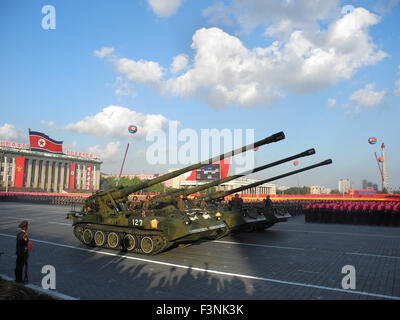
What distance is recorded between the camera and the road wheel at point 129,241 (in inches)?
427

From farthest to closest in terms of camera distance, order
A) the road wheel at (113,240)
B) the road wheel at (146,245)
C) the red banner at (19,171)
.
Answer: the red banner at (19,171) < the road wheel at (113,240) < the road wheel at (146,245)

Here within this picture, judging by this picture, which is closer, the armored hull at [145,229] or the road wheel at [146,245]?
the armored hull at [145,229]

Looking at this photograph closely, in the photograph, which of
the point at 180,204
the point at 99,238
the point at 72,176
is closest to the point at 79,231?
the point at 99,238

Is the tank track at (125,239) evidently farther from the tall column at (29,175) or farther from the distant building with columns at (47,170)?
the tall column at (29,175)

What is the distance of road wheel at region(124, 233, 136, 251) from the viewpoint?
10837 millimetres

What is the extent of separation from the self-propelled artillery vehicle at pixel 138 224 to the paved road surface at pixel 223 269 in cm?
54

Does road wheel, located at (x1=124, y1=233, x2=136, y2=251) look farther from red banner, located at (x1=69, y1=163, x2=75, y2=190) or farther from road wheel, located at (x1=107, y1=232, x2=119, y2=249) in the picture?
red banner, located at (x1=69, y1=163, x2=75, y2=190)

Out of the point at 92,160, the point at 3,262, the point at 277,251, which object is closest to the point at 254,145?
the point at 277,251

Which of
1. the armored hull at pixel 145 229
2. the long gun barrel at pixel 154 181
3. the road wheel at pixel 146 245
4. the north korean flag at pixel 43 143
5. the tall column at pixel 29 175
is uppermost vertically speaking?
the north korean flag at pixel 43 143

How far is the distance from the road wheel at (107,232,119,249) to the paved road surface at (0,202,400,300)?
1.14 feet

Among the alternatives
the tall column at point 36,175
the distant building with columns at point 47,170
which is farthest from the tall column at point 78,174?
the tall column at point 36,175

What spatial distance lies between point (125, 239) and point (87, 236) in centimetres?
224

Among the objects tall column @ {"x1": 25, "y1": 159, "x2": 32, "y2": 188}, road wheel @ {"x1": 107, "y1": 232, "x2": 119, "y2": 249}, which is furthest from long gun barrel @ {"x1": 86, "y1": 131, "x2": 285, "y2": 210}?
tall column @ {"x1": 25, "y1": 159, "x2": 32, "y2": 188}

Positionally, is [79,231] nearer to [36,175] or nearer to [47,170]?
[36,175]
